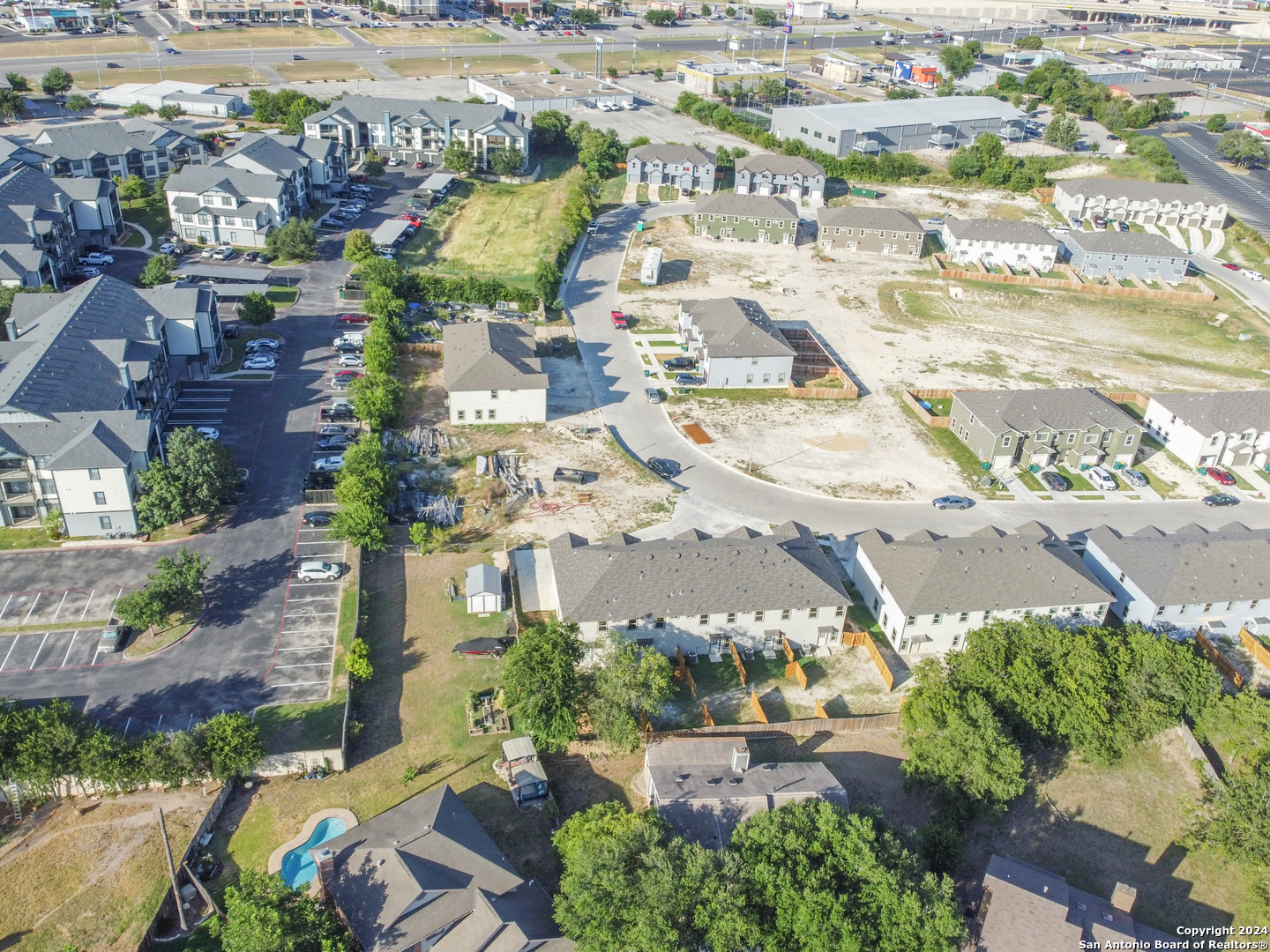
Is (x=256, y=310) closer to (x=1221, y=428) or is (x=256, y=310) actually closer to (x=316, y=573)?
(x=316, y=573)

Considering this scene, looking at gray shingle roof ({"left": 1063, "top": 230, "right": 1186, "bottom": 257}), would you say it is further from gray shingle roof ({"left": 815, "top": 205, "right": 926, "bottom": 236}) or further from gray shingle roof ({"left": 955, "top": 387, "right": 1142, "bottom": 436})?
gray shingle roof ({"left": 955, "top": 387, "right": 1142, "bottom": 436})

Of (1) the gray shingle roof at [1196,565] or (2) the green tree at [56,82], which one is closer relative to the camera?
(1) the gray shingle roof at [1196,565]

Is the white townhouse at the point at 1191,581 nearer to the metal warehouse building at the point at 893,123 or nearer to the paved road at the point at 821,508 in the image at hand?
the paved road at the point at 821,508

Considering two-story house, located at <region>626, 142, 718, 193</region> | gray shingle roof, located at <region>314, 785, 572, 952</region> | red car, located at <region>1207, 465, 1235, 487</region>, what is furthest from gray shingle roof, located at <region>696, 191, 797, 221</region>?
gray shingle roof, located at <region>314, 785, 572, 952</region>

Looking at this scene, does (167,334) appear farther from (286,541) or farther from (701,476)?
(701,476)

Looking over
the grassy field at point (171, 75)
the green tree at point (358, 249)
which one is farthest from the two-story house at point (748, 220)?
the grassy field at point (171, 75)

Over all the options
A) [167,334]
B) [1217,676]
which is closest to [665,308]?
[167,334]
